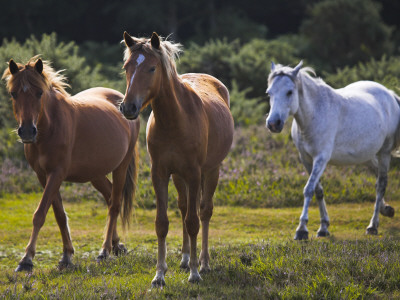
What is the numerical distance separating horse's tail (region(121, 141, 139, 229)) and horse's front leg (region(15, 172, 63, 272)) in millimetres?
1755

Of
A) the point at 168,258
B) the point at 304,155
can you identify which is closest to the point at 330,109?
the point at 304,155

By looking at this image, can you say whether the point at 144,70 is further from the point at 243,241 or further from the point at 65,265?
the point at 243,241

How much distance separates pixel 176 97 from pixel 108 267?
219 cm

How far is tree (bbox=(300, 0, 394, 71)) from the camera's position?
1182 inches

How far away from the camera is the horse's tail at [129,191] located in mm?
7913

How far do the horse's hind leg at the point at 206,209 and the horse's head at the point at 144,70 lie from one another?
153 cm

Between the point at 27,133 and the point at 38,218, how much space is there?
102 centimetres

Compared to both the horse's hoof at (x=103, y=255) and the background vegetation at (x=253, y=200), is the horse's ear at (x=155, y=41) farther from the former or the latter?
the horse's hoof at (x=103, y=255)

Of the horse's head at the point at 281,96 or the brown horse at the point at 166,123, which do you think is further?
the horse's head at the point at 281,96

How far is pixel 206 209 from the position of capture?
6203 mm

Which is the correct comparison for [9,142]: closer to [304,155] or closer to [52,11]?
[304,155]

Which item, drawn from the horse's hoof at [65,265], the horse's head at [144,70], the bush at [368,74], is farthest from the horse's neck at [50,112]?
the bush at [368,74]

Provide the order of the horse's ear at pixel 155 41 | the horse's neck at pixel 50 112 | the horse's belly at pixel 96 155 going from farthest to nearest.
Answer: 1. the horse's belly at pixel 96 155
2. the horse's neck at pixel 50 112
3. the horse's ear at pixel 155 41

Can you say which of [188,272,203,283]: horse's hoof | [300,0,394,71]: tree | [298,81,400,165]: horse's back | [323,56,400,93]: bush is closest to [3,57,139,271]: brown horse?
[188,272,203,283]: horse's hoof
